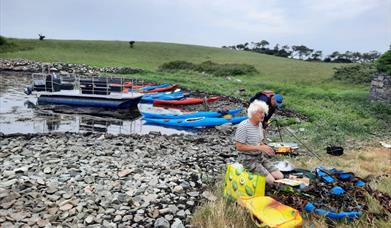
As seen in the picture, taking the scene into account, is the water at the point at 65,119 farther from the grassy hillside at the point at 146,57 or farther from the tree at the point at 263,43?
the tree at the point at 263,43

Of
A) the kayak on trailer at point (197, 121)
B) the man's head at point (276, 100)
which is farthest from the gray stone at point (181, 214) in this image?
the kayak on trailer at point (197, 121)

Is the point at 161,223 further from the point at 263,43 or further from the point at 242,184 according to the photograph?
the point at 263,43

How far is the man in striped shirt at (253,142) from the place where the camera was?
21.3ft

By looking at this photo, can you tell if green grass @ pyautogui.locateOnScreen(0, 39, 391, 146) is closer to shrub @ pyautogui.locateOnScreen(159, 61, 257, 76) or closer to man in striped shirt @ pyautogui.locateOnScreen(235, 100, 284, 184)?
shrub @ pyautogui.locateOnScreen(159, 61, 257, 76)

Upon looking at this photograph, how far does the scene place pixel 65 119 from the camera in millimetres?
18250

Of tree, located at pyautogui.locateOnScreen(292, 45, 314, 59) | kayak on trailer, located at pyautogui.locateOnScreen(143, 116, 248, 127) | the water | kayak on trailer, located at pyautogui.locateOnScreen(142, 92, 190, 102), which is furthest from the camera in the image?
tree, located at pyautogui.locateOnScreen(292, 45, 314, 59)

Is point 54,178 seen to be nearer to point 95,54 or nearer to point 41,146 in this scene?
point 41,146

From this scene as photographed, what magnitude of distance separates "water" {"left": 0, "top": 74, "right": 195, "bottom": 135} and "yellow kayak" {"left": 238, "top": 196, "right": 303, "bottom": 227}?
411 inches

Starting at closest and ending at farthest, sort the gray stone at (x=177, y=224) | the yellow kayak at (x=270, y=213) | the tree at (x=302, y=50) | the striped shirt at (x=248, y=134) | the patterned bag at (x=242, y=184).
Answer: the yellow kayak at (x=270, y=213) < the gray stone at (x=177, y=224) < the patterned bag at (x=242, y=184) < the striped shirt at (x=248, y=134) < the tree at (x=302, y=50)

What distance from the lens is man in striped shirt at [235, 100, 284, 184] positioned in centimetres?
650

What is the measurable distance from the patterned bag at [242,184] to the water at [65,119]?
975cm

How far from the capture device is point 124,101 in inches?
829

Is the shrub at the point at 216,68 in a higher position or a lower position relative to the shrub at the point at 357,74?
lower

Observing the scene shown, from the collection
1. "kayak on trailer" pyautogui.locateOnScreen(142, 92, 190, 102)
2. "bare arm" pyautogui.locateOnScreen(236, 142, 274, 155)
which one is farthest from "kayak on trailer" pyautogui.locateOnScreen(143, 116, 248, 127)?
"bare arm" pyautogui.locateOnScreen(236, 142, 274, 155)
